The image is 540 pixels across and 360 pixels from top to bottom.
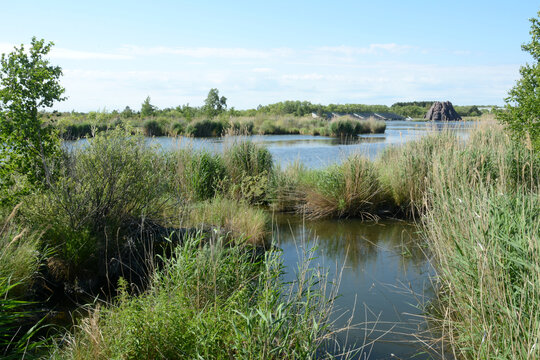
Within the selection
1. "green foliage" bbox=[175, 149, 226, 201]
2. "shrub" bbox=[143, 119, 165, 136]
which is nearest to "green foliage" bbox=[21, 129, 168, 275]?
"green foliage" bbox=[175, 149, 226, 201]

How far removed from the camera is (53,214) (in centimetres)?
519

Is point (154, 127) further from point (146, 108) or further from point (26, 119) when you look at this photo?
point (26, 119)

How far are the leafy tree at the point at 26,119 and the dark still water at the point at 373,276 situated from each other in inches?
120

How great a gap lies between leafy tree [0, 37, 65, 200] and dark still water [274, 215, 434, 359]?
120 inches

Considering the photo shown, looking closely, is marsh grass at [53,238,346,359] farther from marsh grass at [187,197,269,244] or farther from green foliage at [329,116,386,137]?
green foliage at [329,116,386,137]

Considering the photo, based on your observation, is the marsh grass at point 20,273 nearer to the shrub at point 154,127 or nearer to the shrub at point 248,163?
the shrub at point 248,163

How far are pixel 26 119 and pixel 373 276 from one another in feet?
14.7

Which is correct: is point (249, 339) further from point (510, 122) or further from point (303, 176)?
point (303, 176)

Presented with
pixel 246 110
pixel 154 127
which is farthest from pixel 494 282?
pixel 246 110

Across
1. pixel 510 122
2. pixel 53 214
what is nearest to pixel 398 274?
pixel 510 122

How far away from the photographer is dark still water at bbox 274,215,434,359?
383cm

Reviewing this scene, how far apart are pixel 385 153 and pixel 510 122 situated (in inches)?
189

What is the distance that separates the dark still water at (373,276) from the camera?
3834 millimetres

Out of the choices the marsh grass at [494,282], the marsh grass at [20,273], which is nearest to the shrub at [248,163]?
the marsh grass at [20,273]
